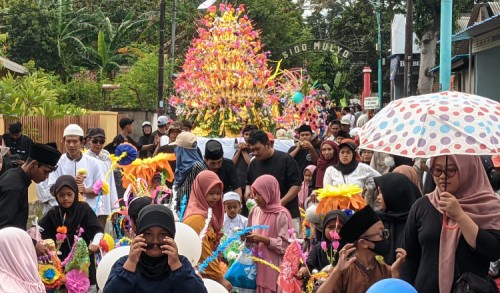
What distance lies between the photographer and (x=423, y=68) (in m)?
30.7

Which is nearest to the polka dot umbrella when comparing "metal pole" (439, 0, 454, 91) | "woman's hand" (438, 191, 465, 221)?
"woman's hand" (438, 191, 465, 221)

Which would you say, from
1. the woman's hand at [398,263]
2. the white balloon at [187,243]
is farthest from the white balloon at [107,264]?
the woman's hand at [398,263]

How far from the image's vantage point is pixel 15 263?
215 inches

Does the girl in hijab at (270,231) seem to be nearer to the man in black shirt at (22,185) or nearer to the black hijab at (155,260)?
the man in black shirt at (22,185)

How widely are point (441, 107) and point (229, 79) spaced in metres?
13.0

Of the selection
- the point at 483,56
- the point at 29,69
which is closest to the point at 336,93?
the point at 29,69

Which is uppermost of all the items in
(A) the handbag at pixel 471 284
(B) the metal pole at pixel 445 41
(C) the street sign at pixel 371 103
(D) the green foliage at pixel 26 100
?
(B) the metal pole at pixel 445 41

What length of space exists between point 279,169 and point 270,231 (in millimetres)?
2983

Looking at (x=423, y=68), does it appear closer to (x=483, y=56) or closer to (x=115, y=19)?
(x=483, y=56)

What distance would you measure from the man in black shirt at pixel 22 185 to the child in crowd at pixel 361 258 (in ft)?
9.09

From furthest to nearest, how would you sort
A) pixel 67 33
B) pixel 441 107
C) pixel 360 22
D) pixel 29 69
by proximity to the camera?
pixel 360 22 → pixel 67 33 → pixel 29 69 → pixel 441 107

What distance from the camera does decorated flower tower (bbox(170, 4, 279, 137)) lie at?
18609 mm

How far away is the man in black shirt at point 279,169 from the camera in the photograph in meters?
11.6

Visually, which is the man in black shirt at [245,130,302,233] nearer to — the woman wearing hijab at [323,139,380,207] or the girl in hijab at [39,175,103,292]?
the woman wearing hijab at [323,139,380,207]
